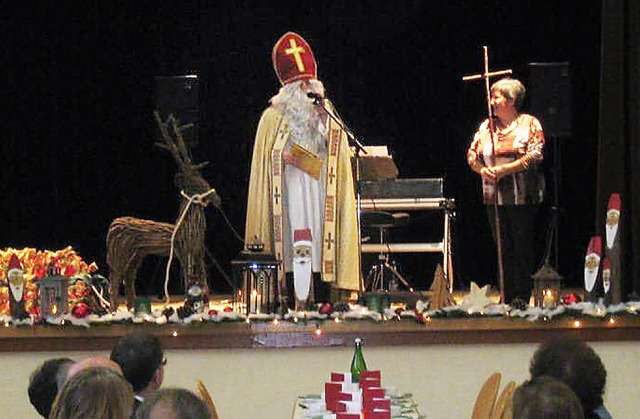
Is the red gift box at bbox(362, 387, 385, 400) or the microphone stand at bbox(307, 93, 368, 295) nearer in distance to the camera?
the red gift box at bbox(362, 387, 385, 400)

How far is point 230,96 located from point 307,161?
321 centimetres

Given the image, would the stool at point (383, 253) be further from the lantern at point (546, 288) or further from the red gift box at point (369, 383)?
the red gift box at point (369, 383)

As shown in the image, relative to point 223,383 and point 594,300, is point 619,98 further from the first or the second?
point 223,383

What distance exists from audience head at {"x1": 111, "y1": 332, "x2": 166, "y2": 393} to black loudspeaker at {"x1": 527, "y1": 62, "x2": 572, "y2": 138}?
4.39m

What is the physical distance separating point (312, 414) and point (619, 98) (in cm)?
415

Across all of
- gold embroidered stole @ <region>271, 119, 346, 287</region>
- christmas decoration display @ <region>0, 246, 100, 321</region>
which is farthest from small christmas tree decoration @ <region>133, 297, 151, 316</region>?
gold embroidered stole @ <region>271, 119, 346, 287</region>

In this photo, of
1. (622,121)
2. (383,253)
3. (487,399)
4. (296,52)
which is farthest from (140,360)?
(383,253)

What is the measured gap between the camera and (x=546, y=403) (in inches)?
122

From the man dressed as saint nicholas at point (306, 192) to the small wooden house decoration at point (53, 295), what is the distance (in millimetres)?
1384

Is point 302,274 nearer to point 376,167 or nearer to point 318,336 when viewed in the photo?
point 318,336

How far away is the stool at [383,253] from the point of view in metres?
9.31

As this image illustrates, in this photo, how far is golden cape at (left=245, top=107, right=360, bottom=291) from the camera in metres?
7.94

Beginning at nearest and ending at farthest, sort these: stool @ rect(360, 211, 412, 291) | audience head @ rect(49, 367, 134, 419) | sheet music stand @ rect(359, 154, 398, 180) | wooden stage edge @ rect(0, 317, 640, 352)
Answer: audience head @ rect(49, 367, 134, 419) → wooden stage edge @ rect(0, 317, 640, 352) → sheet music stand @ rect(359, 154, 398, 180) → stool @ rect(360, 211, 412, 291)

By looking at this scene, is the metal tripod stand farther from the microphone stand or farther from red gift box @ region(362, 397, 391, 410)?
red gift box @ region(362, 397, 391, 410)
